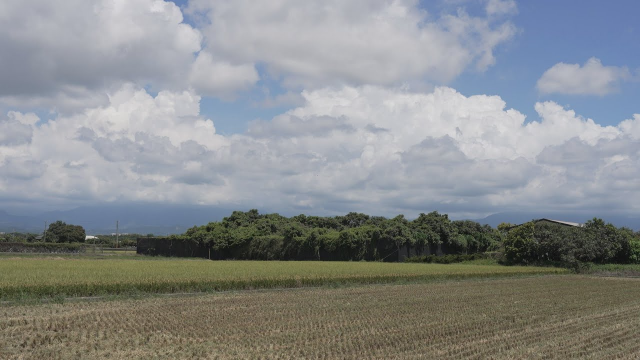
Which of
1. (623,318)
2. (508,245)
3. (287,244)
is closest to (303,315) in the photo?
(623,318)

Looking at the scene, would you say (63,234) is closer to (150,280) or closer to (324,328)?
(150,280)

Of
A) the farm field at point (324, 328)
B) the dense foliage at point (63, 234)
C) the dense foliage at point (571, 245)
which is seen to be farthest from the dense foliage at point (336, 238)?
the dense foliage at point (63, 234)

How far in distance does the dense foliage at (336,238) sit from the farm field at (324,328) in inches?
1358

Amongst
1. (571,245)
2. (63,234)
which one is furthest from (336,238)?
(63,234)

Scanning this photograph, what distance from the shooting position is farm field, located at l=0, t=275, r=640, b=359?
1180 cm

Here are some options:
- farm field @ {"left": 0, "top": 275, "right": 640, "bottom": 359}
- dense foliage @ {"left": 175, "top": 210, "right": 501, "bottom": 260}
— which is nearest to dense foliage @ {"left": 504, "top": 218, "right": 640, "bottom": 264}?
dense foliage @ {"left": 175, "top": 210, "right": 501, "bottom": 260}

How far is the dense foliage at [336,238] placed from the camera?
57406mm

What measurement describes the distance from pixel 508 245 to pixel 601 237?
8.10 meters

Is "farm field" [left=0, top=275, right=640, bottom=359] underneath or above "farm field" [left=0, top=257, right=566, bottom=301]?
underneath

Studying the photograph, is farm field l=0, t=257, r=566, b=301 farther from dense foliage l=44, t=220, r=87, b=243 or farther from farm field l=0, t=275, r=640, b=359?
dense foliage l=44, t=220, r=87, b=243

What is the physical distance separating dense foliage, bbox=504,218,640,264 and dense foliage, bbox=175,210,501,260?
10.5 metres

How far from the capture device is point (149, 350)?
11.9m

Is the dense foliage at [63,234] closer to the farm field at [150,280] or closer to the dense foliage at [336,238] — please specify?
the dense foliage at [336,238]

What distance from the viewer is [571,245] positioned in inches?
1857
